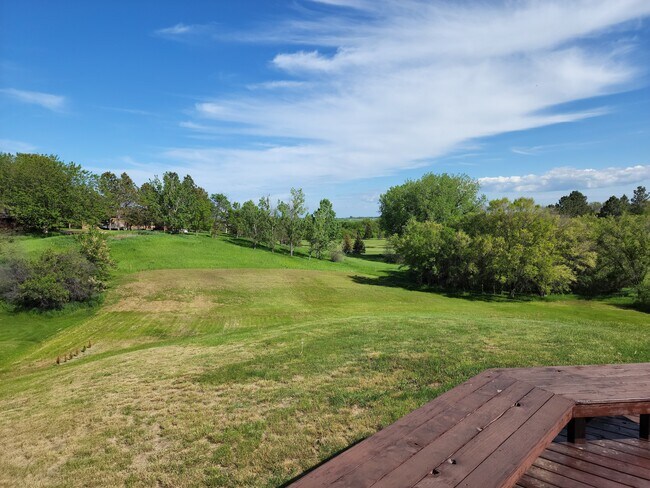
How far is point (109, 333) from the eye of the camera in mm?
22625

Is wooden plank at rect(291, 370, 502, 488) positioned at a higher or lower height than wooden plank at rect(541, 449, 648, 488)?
higher

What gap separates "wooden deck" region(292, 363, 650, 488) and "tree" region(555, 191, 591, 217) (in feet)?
299

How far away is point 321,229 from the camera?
6338cm

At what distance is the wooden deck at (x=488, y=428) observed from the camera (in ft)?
8.85

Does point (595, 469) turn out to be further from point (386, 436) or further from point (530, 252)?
point (530, 252)

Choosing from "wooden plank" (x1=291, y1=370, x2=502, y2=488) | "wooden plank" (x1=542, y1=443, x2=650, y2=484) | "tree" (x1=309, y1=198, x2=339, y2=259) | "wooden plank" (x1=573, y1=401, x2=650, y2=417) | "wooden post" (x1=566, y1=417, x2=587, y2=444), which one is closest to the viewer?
"wooden plank" (x1=291, y1=370, x2=502, y2=488)

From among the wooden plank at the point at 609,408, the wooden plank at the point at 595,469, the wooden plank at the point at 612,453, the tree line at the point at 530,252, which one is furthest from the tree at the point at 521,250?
the wooden plank at the point at 595,469

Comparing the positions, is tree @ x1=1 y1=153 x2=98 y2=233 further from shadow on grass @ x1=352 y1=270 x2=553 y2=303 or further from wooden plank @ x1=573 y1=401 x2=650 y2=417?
wooden plank @ x1=573 y1=401 x2=650 y2=417

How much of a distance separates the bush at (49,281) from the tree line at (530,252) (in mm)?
32984

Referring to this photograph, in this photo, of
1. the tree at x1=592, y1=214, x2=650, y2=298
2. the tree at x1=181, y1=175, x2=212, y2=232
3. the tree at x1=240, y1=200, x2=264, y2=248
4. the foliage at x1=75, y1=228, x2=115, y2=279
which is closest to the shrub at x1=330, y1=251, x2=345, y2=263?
the tree at x1=240, y1=200, x2=264, y2=248

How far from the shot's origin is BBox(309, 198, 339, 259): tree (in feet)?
207

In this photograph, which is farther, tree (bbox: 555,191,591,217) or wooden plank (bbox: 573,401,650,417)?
tree (bbox: 555,191,591,217)

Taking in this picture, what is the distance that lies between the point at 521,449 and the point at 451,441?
1.92 feet

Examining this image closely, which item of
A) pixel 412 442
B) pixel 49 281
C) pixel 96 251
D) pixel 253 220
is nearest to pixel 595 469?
pixel 412 442
